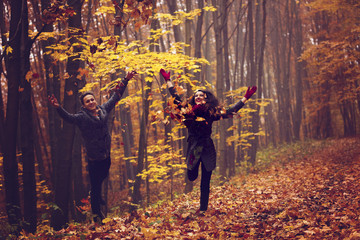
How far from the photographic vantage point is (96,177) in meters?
4.81

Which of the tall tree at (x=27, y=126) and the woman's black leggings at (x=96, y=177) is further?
the tall tree at (x=27, y=126)

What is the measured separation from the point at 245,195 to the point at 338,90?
1346 cm

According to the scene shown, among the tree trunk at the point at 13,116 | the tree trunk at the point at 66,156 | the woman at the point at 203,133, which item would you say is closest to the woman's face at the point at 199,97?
the woman at the point at 203,133

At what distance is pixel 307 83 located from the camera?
22453 mm

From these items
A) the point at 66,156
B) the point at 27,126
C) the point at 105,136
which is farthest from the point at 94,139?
the point at 27,126

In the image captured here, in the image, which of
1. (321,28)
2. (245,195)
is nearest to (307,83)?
(321,28)

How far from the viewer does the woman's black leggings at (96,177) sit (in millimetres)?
4797

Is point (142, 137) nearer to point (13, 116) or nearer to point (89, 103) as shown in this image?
point (13, 116)

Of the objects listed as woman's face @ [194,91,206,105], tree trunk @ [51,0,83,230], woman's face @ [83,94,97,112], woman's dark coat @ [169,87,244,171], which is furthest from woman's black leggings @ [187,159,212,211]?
tree trunk @ [51,0,83,230]

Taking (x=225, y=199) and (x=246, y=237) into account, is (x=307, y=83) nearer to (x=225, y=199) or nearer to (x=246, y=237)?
(x=225, y=199)

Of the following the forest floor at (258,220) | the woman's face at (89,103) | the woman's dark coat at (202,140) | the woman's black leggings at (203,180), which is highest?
the woman's face at (89,103)

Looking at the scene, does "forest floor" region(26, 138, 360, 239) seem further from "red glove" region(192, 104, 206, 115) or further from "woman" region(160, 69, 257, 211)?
"red glove" region(192, 104, 206, 115)

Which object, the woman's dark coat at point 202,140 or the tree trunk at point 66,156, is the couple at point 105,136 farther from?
the tree trunk at point 66,156

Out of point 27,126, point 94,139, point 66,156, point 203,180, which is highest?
point 27,126
